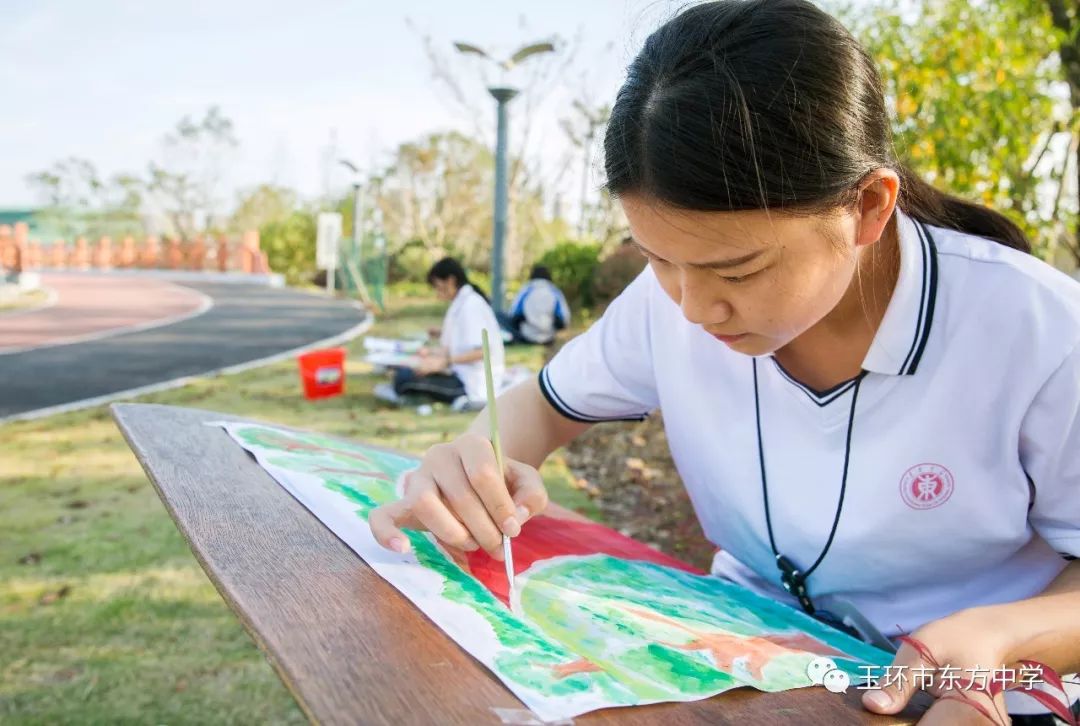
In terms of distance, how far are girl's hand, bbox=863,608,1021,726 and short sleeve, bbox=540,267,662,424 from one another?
0.72 meters

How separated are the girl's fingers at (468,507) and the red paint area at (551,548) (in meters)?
0.04

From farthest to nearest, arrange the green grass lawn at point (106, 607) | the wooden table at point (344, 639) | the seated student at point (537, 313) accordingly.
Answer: the seated student at point (537, 313), the green grass lawn at point (106, 607), the wooden table at point (344, 639)

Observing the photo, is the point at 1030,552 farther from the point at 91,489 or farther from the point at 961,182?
the point at 91,489

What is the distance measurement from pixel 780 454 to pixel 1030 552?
0.35 m

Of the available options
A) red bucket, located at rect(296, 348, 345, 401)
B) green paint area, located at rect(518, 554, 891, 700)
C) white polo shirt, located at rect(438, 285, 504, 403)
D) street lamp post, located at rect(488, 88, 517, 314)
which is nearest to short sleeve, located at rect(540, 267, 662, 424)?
green paint area, located at rect(518, 554, 891, 700)

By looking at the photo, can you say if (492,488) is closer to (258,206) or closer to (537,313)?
(537,313)

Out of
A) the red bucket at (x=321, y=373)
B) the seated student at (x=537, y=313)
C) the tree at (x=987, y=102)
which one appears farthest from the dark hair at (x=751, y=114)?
the seated student at (x=537, y=313)

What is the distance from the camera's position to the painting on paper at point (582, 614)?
2.74 ft

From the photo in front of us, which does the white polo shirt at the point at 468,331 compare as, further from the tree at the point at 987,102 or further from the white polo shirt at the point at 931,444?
the white polo shirt at the point at 931,444

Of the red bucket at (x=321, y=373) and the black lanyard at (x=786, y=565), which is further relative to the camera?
the red bucket at (x=321, y=373)

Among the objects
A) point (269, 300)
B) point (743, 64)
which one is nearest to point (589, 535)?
point (743, 64)

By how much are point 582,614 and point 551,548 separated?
268 millimetres

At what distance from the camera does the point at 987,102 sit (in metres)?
3.56

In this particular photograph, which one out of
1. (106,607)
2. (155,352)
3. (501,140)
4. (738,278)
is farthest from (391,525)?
(155,352)
